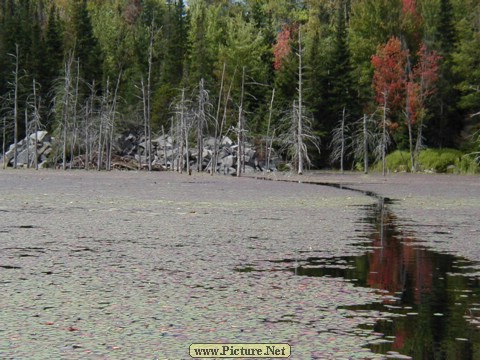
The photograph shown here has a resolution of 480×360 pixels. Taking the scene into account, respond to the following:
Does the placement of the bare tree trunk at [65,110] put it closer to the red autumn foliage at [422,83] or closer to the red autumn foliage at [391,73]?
the red autumn foliage at [391,73]

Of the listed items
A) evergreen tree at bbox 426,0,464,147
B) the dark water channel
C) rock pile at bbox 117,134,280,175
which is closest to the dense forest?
evergreen tree at bbox 426,0,464,147

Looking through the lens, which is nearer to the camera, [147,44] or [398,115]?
[398,115]

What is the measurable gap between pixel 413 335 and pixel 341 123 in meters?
58.5

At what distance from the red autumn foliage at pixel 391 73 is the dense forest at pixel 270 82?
11cm

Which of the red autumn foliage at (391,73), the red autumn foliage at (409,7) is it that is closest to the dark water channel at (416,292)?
the red autumn foliage at (391,73)

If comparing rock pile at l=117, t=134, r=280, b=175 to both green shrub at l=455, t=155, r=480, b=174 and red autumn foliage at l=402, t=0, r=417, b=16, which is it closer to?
green shrub at l=455, t=155, r=480, b=174

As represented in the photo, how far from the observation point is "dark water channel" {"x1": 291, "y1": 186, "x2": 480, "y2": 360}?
6.20 meters

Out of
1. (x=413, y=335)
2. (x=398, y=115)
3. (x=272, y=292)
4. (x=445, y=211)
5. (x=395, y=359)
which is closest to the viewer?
(x=395, y=359)

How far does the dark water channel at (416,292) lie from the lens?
6203 millimetres

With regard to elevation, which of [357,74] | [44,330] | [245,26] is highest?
[245,26]

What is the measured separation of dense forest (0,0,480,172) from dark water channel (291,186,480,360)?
38984 millimetres

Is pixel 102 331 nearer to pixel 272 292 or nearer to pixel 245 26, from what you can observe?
pixel 272 292

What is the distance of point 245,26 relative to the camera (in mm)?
74750

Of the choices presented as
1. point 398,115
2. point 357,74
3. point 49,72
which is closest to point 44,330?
point 398,115
